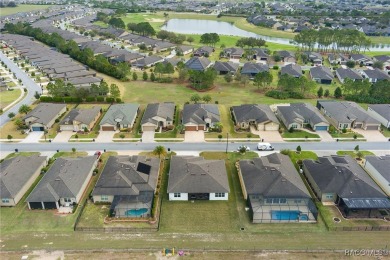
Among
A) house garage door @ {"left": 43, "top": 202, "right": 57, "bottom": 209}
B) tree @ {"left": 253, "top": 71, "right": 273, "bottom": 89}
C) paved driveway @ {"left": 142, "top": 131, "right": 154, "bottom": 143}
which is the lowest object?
house garage door @ {"left": 43, "top": 202, "right": 57, "bottom": 209}

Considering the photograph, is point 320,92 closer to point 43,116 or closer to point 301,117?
point 301,117

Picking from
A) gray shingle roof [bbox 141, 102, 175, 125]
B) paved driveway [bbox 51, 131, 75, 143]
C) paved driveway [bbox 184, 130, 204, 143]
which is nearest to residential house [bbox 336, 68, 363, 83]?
paved driveway [bbox 184, 130, 204, 143]

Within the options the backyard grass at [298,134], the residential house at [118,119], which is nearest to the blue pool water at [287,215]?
the backyard grass at [298,134]

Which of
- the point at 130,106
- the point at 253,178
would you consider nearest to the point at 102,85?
the point at 130,106

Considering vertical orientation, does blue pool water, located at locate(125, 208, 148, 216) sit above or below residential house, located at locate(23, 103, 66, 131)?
below

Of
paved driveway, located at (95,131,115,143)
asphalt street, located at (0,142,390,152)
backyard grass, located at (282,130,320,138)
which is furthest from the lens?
backyard grass, located at (282,130,320,138)

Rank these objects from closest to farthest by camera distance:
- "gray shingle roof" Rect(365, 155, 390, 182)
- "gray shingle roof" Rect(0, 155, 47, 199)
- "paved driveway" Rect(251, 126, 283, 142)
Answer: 1. "gray shingle roof" Rect(0, 155, 47, 199)
2. "gray shingle roof" Rect(365, 155, 390, 182)
3. "paved driveway" Rect(251, 126, 283, 142)

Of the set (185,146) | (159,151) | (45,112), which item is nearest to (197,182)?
(159,151)

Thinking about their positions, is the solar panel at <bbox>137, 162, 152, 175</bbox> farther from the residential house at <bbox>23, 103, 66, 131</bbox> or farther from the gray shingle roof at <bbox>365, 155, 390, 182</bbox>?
the gray shingle roof at <bbox>365, 155, 390, 182</bbox>
